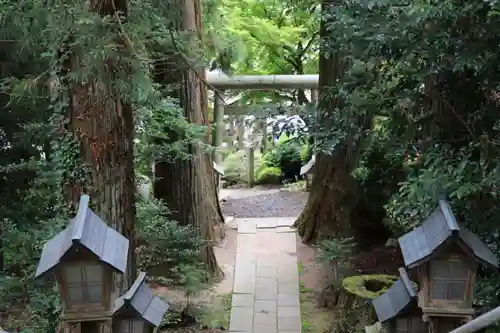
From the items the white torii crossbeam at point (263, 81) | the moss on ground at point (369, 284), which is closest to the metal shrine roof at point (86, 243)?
the moss on ground at point (369, 284)

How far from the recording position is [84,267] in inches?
Result: 77.1

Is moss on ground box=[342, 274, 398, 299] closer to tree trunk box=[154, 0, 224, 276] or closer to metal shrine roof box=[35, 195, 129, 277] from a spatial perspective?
tree trunk box=[154, 0, 224, 276]

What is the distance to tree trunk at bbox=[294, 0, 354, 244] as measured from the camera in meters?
5.56

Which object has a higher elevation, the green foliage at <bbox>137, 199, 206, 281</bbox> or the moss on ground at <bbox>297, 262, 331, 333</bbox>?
→ the green foliage at <bbox>137, 199, 206, 281</bbox>

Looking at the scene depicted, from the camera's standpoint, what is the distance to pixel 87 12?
2.72 m

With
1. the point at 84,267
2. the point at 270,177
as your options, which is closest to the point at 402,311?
the point at 84,267

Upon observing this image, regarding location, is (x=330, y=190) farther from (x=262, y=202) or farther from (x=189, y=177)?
(x=262, y=202)

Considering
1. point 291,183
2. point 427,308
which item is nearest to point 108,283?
point 427,308

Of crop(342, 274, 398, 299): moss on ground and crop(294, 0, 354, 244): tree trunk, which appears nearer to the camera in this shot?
crop(342, 274, 398, 299): moss on ground

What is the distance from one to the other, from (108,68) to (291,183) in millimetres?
7380

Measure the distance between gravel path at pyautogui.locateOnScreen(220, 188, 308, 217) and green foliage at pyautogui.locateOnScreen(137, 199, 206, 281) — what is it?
3.01 meters

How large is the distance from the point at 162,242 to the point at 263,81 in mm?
4238

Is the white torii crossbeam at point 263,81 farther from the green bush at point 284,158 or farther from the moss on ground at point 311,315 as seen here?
the moss on ground at point 311,315

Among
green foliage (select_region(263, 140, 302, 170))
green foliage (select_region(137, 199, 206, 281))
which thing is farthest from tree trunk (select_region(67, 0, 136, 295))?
green foliage (select_region(263, 140, 302, 170))
